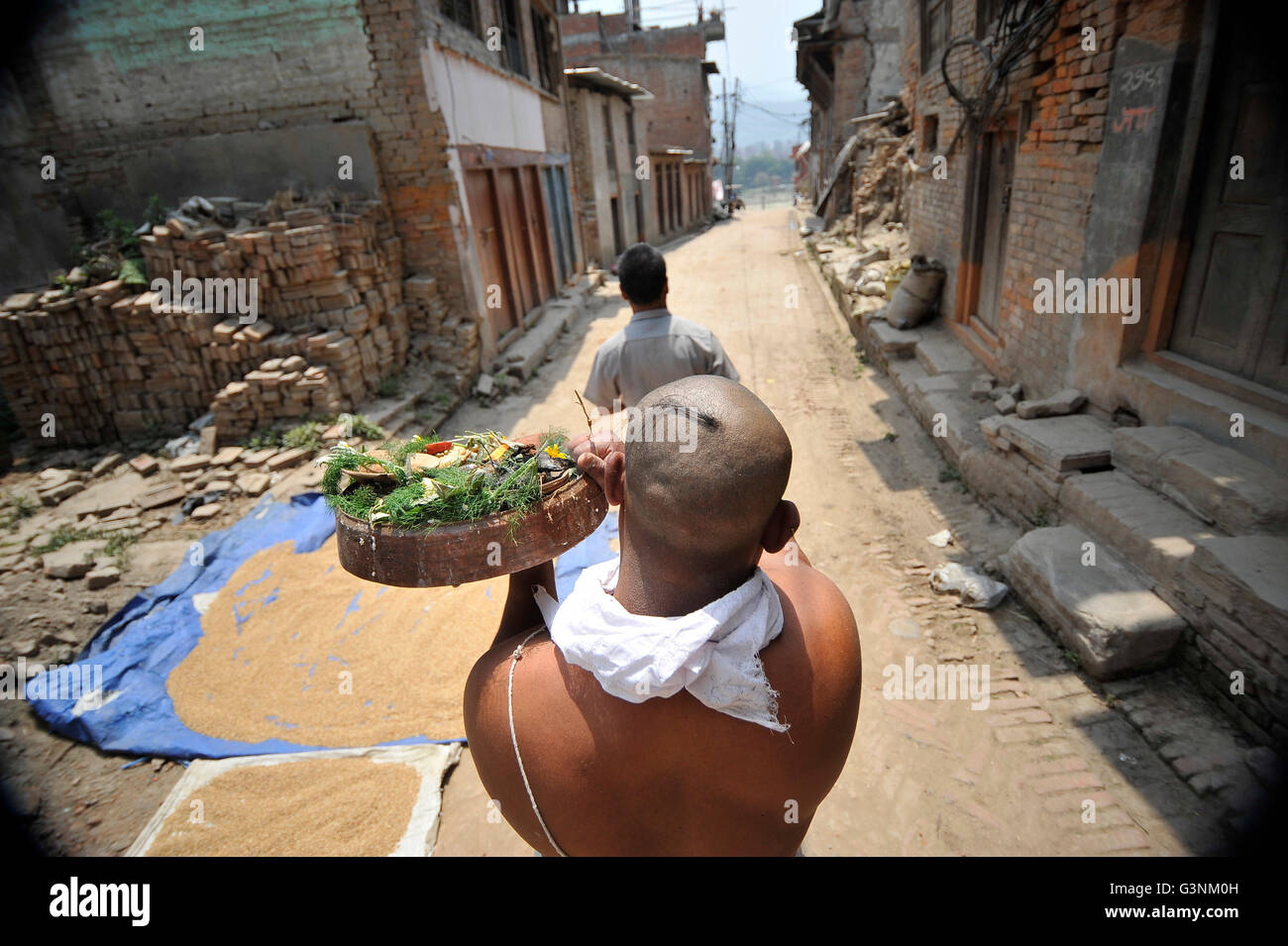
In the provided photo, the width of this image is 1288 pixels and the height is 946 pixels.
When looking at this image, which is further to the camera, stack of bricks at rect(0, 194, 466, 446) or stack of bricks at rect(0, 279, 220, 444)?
stack of bricks at rect(0, 279, 220, 444)

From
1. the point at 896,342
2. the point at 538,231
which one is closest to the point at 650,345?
the point at 896,342

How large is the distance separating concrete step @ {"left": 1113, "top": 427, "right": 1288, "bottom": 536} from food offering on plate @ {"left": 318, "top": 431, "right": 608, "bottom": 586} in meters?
3.54

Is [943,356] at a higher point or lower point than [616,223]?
lower

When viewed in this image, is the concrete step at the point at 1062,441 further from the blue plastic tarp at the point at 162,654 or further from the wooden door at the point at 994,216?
Answer: the blue plastic tarp at the point at 162,654

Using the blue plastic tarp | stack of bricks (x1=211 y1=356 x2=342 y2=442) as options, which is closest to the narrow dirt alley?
the blue plastic tarp

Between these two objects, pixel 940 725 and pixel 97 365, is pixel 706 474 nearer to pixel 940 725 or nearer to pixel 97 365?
pixel 940 725

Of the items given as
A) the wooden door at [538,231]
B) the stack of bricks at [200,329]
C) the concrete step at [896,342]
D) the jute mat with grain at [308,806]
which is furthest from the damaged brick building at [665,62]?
the jute mat with grain at [308,806]

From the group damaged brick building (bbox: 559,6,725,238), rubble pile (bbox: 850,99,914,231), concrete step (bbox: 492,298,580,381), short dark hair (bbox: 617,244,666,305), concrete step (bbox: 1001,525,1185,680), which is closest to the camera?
concrete step (bbox: 1001,525,1185,680)

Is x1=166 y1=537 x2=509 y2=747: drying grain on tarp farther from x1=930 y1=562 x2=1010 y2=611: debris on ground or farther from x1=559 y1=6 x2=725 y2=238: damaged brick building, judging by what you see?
x1=559 y1=6 x2=725 y2=238: damaged brick building

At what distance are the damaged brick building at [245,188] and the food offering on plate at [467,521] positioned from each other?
6.17 meters

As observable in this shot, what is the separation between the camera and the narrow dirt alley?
9.16 ft

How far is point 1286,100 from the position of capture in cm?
342

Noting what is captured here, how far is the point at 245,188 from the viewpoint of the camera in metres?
8.13

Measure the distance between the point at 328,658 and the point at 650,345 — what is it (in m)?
2.86
